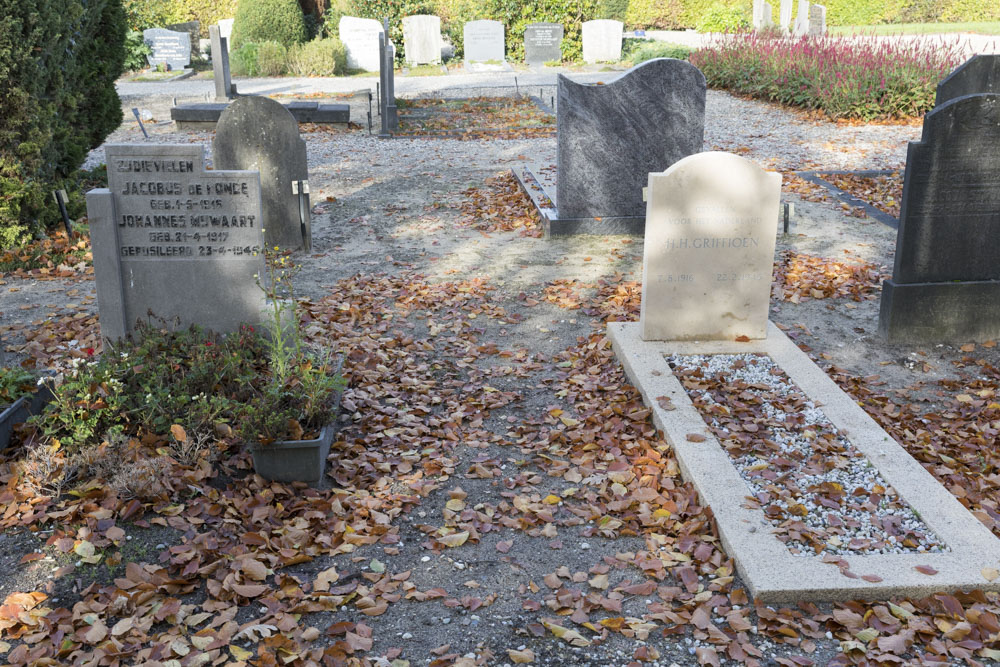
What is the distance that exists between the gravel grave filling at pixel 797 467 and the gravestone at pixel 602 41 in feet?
75.3

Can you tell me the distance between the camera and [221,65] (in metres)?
19.1

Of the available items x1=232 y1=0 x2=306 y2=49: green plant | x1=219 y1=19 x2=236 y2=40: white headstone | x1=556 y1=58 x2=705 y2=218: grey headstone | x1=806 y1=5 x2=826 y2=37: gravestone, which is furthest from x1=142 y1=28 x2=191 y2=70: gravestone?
x1=556 y1=58 x2=705 y2=218: grey headstone

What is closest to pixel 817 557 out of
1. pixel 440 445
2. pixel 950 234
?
pixel 440 445

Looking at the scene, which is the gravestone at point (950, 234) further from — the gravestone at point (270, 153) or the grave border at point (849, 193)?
the gravestone at point (270, 153)

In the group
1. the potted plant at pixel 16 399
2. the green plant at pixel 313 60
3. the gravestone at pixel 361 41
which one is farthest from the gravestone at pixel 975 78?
the gravestone at pixel 361 41

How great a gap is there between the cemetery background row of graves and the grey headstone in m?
1.00

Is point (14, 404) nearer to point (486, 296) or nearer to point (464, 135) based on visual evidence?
point (486, 296)

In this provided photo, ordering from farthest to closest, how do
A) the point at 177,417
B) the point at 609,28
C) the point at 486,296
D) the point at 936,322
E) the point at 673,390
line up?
the point at 609,28 → the point at 486,296 → the point at 936,322 → the point at 673,390 → the point at 177,417

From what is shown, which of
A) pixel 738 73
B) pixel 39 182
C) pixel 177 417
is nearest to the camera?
pixel 177 417

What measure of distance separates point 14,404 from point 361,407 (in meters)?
1.82

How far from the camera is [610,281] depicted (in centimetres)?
791

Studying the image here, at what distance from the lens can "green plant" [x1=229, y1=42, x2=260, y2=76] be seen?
24.5 meters

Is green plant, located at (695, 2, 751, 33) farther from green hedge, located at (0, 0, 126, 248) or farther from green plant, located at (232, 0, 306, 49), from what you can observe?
green hedge, located at (0, 0, 126, 248)

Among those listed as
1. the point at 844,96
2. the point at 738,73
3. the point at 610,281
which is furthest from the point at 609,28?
the point at 610,281
